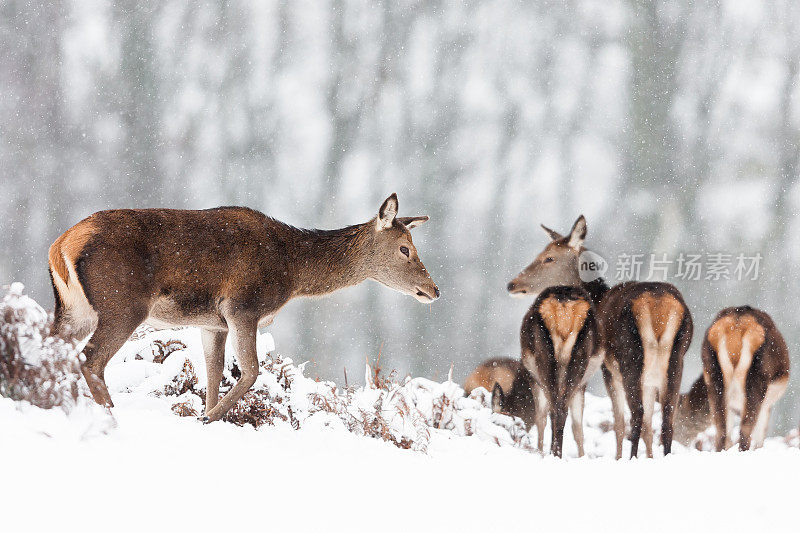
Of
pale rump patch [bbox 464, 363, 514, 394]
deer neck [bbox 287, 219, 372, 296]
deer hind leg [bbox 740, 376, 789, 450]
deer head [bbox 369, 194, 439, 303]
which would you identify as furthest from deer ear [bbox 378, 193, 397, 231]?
pale rump patch [bbox 464, 363, 514, 394]

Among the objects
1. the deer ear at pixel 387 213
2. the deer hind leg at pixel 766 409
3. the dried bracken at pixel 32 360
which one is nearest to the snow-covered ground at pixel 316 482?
the dried bracken at pixel 32 360

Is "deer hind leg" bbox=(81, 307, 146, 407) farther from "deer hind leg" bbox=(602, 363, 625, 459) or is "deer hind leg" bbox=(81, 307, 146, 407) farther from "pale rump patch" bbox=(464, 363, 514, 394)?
"pale rump patch" bbox=(464, 363, 514, 394)

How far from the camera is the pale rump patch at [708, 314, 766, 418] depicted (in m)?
7.46

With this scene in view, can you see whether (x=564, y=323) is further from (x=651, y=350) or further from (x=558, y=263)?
(x=558, y=263)

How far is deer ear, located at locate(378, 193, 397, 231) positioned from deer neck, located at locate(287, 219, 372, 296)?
0.43ft

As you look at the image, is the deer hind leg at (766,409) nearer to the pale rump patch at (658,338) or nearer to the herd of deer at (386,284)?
the herd of deer at (386,284)

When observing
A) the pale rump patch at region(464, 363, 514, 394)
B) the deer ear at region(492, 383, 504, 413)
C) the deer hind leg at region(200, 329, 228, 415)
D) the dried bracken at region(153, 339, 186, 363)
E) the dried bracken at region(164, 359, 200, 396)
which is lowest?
the pale rump patch at region(464, 363, 514, 394)

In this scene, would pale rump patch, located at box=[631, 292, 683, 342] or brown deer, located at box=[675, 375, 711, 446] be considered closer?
pale rump patch, located at box=[631, 292, 683, 342]

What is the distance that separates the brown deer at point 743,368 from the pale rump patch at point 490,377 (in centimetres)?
349

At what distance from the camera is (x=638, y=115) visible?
685 inches

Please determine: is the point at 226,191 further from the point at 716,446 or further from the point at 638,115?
the point at 716,446

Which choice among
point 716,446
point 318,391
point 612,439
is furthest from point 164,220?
point 612,439

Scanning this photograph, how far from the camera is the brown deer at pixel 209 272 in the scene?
16.0ft

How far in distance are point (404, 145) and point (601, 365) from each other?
10.7m
